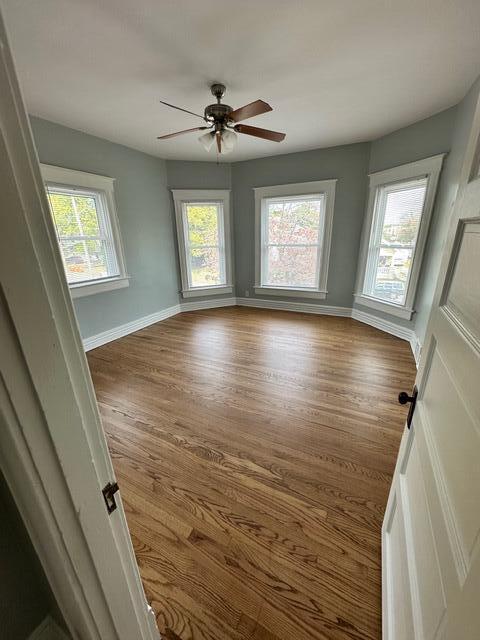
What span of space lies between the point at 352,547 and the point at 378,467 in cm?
54

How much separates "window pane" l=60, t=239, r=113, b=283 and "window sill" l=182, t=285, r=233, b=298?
Answer: 1.49 m

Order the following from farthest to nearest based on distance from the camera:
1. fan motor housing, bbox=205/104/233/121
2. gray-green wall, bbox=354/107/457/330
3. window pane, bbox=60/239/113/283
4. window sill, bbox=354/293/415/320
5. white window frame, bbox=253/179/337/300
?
1. white window frame, bbox=253/179/337/300
2. window sill, bbox=354/293/415/320
3. window pane, bbox=60/239/113/283
4. gray-green wall, bbox=354/107/457/330
5. fan motor housing, bbox=205/104/233/121

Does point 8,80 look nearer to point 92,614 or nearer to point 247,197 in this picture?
point 92,614

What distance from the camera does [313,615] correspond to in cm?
102

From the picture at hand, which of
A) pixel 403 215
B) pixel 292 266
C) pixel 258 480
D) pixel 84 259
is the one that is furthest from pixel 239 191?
pixel 258 480

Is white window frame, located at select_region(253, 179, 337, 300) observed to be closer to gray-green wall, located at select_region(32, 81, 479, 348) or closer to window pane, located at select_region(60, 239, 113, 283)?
gray-green wall, located at select_region(32, 81, 479, 348)

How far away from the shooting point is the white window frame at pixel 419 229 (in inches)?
113

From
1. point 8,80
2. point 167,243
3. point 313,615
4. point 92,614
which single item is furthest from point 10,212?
point 167,243

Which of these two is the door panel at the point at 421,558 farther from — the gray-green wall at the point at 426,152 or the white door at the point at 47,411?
the gray-green wall at the point at 426,152

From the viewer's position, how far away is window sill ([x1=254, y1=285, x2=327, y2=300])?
4457mm

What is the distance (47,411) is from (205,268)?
4541 mm

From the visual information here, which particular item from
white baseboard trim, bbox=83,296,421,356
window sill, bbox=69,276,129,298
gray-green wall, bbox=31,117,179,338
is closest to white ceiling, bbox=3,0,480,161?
gray-green wall, bbox=31,117,179,338

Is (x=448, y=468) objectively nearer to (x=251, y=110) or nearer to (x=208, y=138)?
(x=251, y=110)

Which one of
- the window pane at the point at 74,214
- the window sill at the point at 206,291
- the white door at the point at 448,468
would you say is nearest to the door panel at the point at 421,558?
the white door at the point at 448,468
